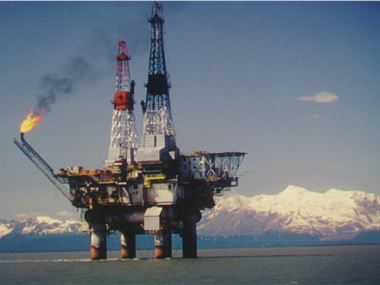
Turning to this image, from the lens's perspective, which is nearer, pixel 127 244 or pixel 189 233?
pixel 189 233

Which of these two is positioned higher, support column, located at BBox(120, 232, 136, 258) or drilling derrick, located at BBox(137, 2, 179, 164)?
drilling derrick, located at BBox(137, 2, 179, 164)

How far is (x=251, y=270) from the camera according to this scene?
77938 mm

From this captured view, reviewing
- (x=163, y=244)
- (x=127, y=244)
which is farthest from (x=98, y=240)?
(x=163, y=244)

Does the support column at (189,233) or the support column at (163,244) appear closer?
the support column at (163,244)

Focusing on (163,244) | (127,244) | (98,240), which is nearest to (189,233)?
(163,244)

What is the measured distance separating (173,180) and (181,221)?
341 inches

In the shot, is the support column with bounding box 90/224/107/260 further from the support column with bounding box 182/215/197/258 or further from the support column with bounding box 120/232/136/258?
the support column with bounding box 182/215/197/258

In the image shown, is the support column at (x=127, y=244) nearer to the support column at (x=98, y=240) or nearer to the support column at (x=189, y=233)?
the support column at (x=98, y=240)

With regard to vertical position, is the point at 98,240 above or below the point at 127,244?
above

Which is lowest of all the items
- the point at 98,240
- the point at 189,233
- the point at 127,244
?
the point at 127,244

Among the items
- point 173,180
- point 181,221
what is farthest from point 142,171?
point 181,221

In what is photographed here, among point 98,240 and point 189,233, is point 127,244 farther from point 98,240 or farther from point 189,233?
point 189,233

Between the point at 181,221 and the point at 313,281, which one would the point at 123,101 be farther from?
the point at 313,281

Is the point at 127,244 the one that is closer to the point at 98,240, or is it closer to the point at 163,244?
the point at 98,240
